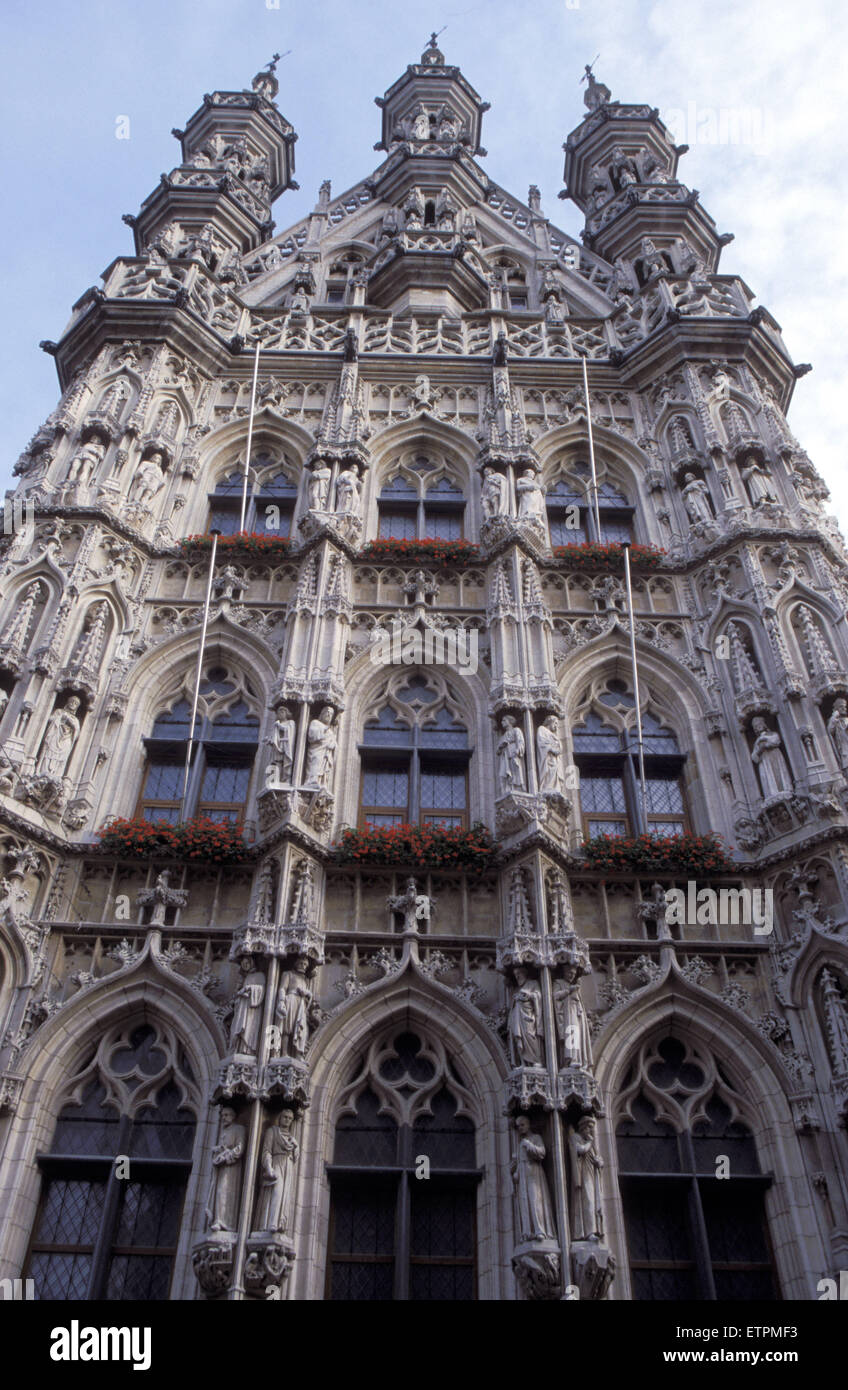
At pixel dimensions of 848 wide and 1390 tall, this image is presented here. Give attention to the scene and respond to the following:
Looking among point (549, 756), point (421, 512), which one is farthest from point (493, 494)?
point (549, 756)

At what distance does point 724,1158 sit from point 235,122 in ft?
86.5

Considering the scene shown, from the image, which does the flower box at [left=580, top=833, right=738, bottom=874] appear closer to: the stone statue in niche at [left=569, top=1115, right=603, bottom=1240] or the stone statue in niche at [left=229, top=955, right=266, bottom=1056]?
the stone statue in niche at [left=569, top=1115, right=603, bottom=1240]

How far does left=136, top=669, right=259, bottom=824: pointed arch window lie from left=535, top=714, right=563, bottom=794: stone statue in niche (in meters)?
3.49

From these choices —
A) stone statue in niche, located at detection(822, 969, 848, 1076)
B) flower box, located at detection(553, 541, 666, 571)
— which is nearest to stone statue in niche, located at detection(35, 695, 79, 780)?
flower box, located at detection(553, 541, 666, 571)

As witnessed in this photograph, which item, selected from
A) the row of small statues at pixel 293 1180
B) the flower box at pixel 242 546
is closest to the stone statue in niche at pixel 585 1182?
the row of small statues at pixel 293 1180

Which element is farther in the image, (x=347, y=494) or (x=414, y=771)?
(x=347, y=494)

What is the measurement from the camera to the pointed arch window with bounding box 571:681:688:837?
44.0 ft

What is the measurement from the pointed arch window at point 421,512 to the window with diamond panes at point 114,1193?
29.5 feet

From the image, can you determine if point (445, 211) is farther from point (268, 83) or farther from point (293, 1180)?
point (293, 1180)

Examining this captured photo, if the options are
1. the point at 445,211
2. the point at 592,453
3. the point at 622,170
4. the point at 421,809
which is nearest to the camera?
the point at 421,809

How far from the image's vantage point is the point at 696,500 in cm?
1659

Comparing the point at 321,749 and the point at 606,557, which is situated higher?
the point at 606,557

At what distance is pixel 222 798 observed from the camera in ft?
44.5

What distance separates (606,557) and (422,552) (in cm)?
259
